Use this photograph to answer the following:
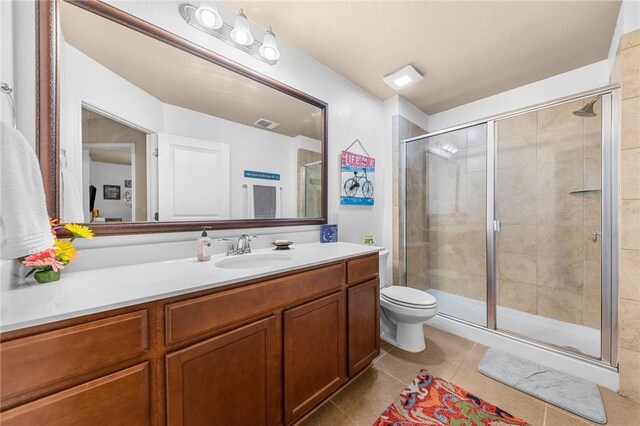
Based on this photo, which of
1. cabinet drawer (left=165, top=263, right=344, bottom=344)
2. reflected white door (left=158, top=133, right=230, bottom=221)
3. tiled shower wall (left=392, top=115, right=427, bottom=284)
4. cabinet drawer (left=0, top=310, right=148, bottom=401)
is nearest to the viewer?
cabinet drawer (left=0, top=310, right=148, bottom=401)

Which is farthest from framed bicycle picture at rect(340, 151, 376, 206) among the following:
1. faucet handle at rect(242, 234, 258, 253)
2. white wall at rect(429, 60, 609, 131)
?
white wall at rect(429, 60, 609, 131)

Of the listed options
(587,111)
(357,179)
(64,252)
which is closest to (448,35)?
(357,179)

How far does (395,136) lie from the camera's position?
2.60 metres

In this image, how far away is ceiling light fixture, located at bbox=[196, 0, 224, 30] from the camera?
51.5 inches

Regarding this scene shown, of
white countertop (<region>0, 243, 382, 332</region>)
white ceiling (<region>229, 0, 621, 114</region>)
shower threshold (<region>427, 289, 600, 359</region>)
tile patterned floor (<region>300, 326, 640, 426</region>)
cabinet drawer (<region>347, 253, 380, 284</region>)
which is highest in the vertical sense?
white ceiling (<region>229, 0, 621, 114</region>)

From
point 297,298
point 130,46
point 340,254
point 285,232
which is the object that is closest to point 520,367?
point 340,254

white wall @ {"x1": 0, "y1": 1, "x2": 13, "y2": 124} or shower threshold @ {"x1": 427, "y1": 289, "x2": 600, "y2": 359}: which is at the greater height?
white wall @ {"x1": 0, "y1": 1, "x2": 13, "y2": 124}

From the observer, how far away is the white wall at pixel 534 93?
2.03m

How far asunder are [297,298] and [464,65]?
2356 mm

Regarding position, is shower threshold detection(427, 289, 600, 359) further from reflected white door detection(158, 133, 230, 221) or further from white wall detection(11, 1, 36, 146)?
white wall detection(11, 1, 36, 146)

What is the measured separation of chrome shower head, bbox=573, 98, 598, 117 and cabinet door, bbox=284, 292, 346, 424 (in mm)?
2475

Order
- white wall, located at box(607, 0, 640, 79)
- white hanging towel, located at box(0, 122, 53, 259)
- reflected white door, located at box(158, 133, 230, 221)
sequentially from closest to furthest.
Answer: white hanging towel, located at box(0, 122, 53, 259) < reflected white door, located at box(158, 133, 230, 221) < white wall, located at box(607, 0, 640, 79)

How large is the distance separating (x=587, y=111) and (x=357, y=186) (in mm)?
1975

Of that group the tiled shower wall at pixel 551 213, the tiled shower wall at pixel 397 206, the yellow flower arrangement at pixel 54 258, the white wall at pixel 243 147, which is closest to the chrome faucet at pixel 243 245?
the white wall at pixel 243 147
